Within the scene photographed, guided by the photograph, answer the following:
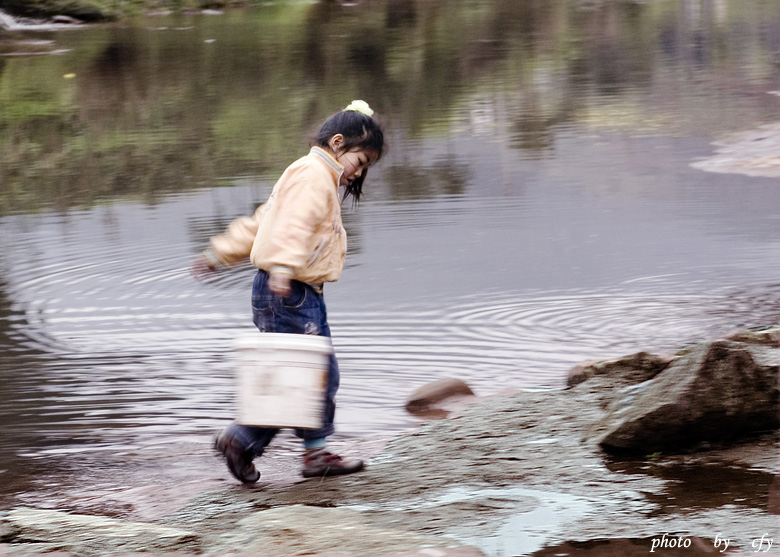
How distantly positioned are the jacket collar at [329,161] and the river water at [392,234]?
1.20m

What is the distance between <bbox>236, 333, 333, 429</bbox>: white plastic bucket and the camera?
378 cm

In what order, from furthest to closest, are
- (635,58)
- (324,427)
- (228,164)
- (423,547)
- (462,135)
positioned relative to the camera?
(635,58) → (462,135) → (228,164) → (324,427) → (423,547)

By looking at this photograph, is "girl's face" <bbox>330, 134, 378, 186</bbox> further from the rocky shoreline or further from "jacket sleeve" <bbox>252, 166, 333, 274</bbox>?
the rocky shoreline

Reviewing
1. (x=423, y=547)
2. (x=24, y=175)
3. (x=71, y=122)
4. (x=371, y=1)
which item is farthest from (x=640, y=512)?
(x=371, y=1)

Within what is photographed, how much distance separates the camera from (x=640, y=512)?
329 cm

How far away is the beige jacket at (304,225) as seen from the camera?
13.0ft

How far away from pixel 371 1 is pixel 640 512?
32398 millimetres

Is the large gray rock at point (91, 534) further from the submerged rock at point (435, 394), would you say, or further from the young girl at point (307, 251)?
the submerged rock at point (435, 394)

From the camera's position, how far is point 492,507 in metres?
3.45

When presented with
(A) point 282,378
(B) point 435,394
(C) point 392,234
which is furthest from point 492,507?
(C) point 392,234

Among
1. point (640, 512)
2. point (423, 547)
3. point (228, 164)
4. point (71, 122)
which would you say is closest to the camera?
point (423, 547)

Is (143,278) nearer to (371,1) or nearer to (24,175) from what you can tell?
(24,175)

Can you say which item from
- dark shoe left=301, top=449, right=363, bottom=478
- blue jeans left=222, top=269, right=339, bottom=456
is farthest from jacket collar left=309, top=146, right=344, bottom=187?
dark shoe left=301, top=449, right=363, bottom=478

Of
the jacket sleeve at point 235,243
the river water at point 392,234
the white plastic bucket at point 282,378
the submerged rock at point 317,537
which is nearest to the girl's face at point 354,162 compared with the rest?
the jacket sleeve at point 235,243
